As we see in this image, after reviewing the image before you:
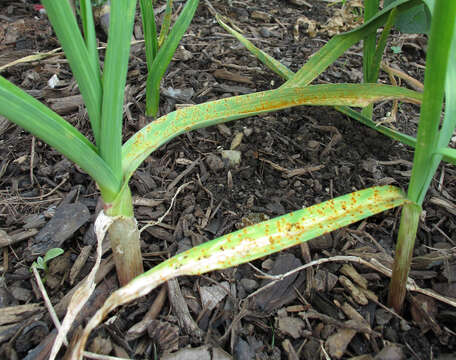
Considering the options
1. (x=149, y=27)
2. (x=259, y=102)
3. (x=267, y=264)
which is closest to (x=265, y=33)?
(x=149, y=27)

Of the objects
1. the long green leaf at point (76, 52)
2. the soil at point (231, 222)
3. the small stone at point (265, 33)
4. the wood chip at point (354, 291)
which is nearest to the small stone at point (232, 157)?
the soil at point (231, 222)

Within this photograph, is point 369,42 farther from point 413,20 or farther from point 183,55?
point 183,55

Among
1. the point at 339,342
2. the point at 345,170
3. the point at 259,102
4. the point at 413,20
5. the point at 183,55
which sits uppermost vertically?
the point at 413,20

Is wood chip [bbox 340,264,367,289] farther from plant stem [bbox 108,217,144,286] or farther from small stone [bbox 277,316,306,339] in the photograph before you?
plant stem [bbox 108,217,144,286]

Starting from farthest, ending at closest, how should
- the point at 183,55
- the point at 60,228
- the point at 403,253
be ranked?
the point at 183,55 < the point at 60,228 < the point at 403,253

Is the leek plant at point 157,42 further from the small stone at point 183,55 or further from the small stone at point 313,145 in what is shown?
the small stone at point 313,145

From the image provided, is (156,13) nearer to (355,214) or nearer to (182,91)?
(182,91)

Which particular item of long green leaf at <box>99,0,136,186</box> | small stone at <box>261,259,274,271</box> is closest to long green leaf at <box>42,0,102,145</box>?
long green leaf at <box>99,0,136,186</box>

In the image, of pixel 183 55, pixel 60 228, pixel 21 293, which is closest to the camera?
pixel 21 293
